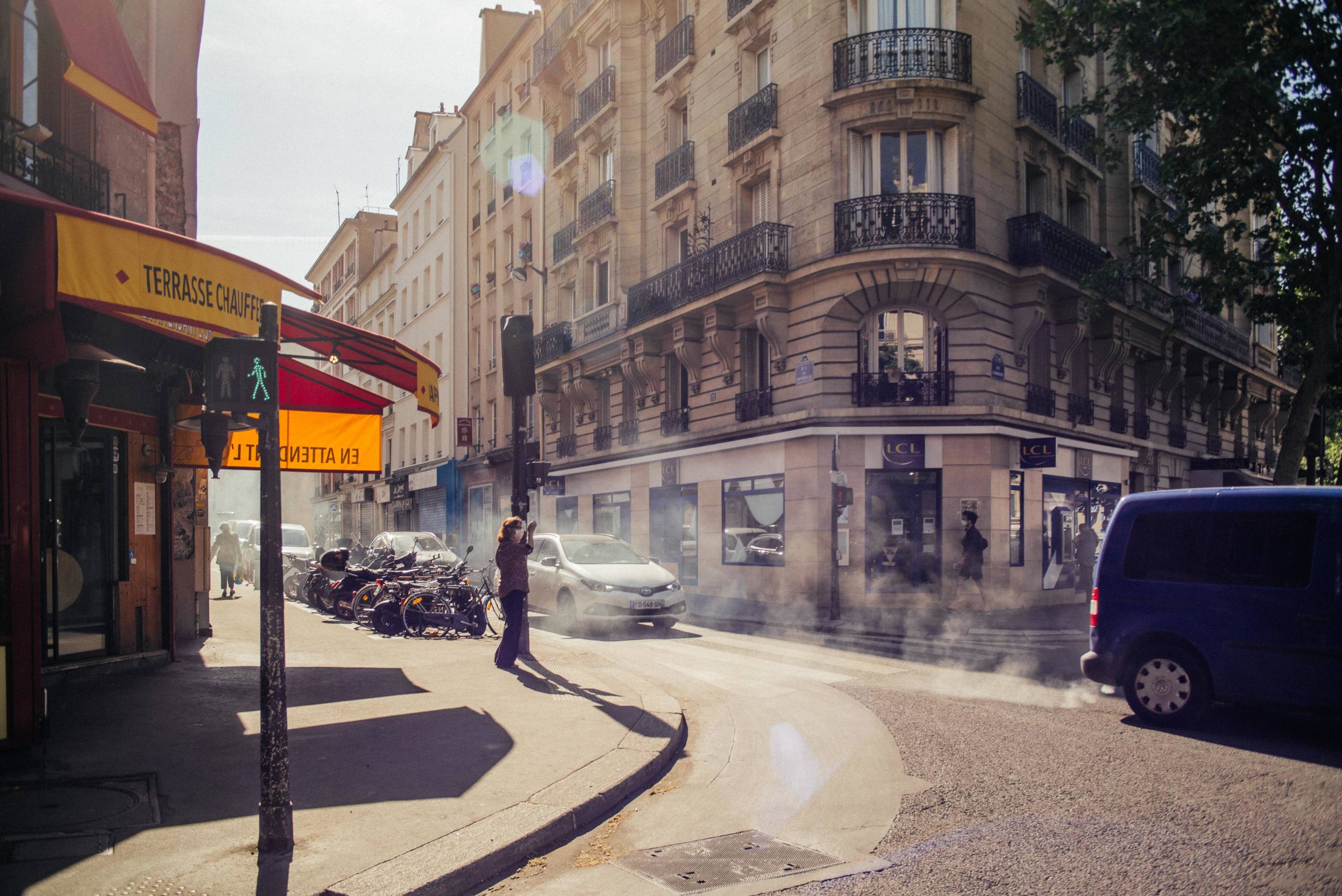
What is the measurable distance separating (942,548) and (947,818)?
14573 mm

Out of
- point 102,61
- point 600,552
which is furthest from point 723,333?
point 102,61

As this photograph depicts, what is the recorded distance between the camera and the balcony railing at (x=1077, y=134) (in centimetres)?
2277

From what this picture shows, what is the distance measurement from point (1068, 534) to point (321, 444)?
16456 mm

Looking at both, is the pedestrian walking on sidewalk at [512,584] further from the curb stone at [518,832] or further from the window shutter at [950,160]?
the window shutter at [950,160]

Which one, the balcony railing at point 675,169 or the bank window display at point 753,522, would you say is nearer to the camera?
the bank window display at point 753,522

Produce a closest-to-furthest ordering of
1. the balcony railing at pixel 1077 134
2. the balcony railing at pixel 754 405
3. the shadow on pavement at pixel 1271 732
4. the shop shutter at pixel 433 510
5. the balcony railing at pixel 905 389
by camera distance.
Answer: the shadow on pavement at pixel 1271 732 < the balcony railing at pixel 905 389 < the balcony railing at pixel 754 405 < the balcony railing at pixel 1077 134 < the shop shutter at pixel 433 510

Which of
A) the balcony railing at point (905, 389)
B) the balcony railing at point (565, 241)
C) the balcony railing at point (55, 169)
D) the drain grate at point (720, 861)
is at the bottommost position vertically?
the drain grate at point (720, 861)

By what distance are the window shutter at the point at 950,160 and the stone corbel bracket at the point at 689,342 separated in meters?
Result: 6.53

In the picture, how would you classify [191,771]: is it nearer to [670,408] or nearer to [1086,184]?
[670,408]

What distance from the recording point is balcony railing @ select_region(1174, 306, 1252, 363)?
91.0 feet

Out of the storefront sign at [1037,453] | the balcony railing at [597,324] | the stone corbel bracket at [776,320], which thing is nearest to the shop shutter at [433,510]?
the balcony railing at [597,324]

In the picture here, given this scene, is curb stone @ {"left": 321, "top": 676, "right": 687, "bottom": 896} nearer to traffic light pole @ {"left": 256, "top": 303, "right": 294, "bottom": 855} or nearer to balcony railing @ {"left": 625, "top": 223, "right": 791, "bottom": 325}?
traffic light pole @ {"left": 256, "top": 303, "right": 294, "bottom": 855}

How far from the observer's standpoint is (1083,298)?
2198 centimetres

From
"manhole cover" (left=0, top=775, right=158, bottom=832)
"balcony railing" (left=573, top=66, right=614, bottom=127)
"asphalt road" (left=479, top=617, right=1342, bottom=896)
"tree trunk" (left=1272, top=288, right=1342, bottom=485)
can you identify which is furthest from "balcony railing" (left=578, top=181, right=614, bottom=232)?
"manhole cover" (left=0, top=775, right=158, bottom=832)
